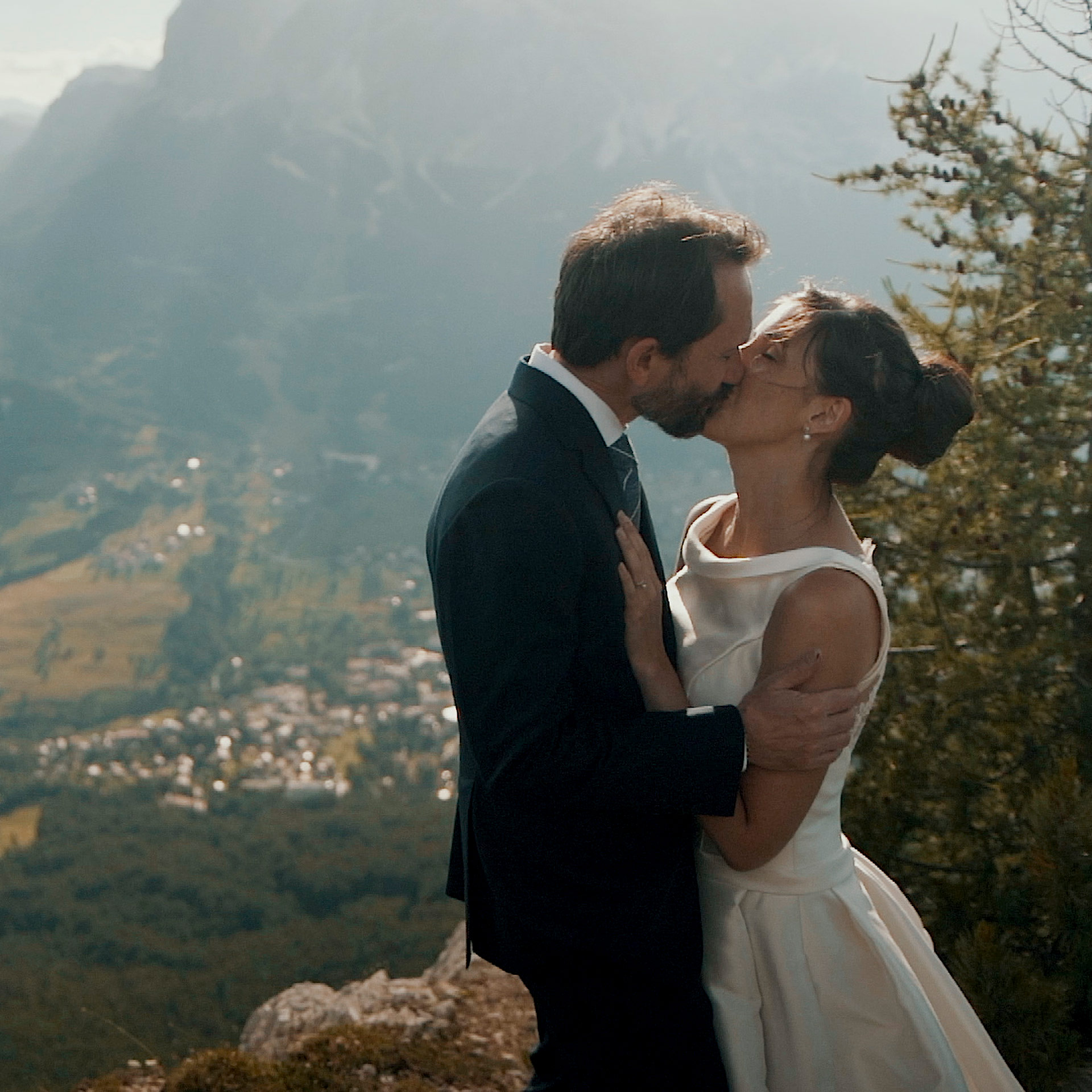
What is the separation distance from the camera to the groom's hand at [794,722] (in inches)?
103

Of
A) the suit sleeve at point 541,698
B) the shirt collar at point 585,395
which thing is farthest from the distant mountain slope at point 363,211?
the suit sleeve at point 541,698

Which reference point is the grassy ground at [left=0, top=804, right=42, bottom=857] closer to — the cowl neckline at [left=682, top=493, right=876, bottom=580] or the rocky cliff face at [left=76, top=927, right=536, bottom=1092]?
the rocky cliff face at [left=76, top=927, right=536, bottom=1092]

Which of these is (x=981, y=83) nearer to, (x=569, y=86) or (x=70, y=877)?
(x=70, y=877)

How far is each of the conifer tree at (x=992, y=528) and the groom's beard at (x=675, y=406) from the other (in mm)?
1312

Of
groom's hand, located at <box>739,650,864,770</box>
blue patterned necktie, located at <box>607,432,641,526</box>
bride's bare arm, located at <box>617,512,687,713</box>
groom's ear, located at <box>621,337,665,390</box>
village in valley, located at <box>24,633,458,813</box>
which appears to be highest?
village in valley, located at <box>24,633,458,813</box>

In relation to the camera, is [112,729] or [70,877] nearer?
[70,877]

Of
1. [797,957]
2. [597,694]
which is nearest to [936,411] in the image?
[597,694]

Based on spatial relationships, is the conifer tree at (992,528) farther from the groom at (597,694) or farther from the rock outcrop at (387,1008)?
the rock outcrop at (387,1008)

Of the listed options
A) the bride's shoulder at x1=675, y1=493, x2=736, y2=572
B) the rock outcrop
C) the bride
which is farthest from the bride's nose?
the rock outcrop

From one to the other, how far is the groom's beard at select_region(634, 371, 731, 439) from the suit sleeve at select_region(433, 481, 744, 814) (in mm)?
429

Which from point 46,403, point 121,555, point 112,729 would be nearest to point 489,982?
point 112,729

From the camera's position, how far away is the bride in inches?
114

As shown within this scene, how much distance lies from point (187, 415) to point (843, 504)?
160 metres

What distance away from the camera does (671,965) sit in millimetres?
2783
